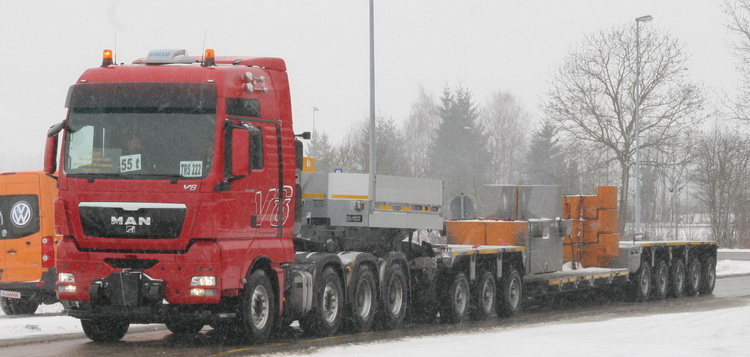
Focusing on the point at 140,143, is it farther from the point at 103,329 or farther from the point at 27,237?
the point at 27,237

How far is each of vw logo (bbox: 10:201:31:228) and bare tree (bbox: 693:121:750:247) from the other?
43761 mm

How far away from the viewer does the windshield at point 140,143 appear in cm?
1264

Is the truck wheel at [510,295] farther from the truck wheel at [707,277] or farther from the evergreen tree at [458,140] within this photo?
the evergreen tree at [458,140]

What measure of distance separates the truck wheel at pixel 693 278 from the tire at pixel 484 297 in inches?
381

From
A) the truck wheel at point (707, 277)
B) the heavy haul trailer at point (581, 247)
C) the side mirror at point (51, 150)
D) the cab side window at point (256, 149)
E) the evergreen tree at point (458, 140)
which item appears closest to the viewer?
the side mirror at point (51, 150)

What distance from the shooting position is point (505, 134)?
10269 centimetres

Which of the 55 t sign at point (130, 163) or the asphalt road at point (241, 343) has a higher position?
the 55 t sign at point (130, 163)

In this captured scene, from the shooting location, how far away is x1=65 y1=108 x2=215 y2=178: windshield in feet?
41.5

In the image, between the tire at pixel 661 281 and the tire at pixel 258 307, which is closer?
the tire at pixel 258 307

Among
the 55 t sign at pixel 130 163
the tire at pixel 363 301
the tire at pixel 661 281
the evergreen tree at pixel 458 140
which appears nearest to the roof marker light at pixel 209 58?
the 55 t sign at pixel 130 163

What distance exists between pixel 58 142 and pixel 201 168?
1752 millimetres

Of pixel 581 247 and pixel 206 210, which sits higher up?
pixel 206 210

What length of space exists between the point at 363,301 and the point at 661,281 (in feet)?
39.6

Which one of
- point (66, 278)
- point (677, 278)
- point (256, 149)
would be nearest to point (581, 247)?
point (677, 278)
